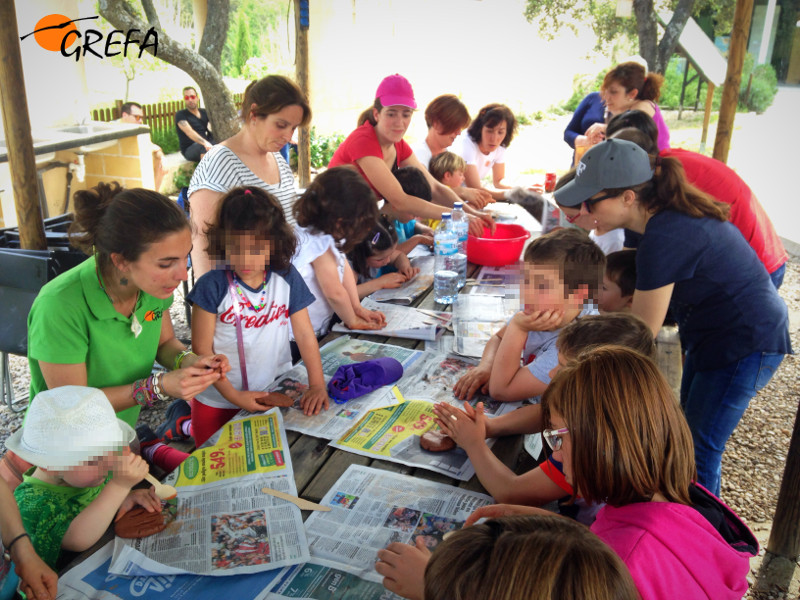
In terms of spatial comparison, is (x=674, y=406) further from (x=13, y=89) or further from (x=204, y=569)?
(x=13, y=89)

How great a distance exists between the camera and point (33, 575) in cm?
116

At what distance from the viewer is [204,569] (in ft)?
3.83

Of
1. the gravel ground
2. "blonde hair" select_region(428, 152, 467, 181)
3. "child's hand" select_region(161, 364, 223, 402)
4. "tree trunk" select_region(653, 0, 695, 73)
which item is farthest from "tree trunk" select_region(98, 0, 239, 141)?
"tree trunk" select_region(653, 0, 695, 73)

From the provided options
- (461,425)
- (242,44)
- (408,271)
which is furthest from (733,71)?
(242,44)

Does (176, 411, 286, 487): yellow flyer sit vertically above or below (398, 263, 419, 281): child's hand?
below

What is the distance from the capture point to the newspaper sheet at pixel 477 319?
2.23 metres

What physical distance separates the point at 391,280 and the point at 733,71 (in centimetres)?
385

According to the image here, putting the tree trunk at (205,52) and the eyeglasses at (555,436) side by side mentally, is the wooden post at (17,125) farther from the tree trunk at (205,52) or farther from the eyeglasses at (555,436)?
the tree trunk at (205,52)

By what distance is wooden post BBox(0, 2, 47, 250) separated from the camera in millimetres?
2281

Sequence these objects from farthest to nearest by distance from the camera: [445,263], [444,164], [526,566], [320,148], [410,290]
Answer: [320,148], [444,164], [445,263], [410,290], [526,566]

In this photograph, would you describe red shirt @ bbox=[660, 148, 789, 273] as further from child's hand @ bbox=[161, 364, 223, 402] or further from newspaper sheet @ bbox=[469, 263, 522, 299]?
child's hand @ bbox=[161, 364, 223, 402]

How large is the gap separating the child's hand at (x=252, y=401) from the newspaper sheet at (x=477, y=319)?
74cm

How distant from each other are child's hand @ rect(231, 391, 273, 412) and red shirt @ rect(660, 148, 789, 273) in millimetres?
1878

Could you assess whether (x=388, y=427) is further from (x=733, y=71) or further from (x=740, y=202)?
(x=733, y=71)
